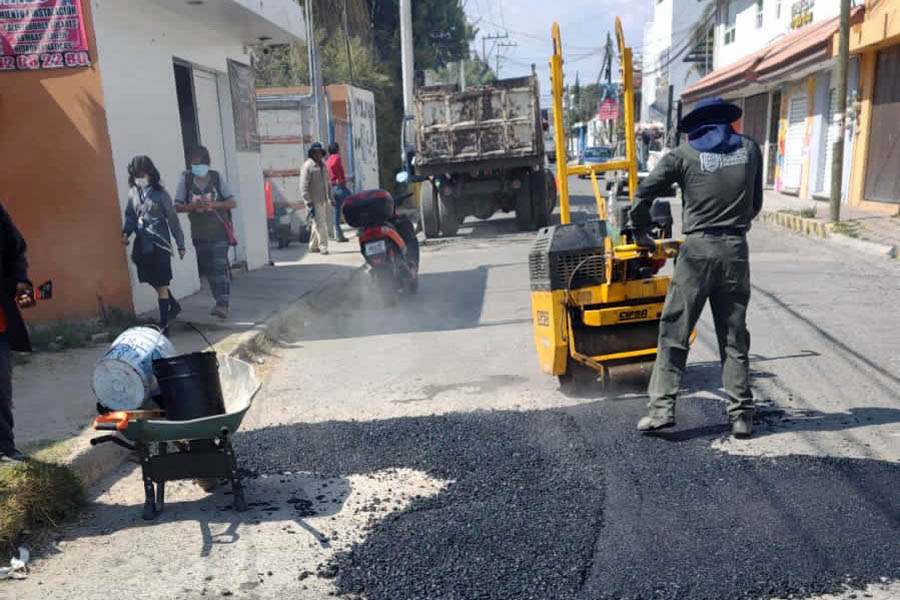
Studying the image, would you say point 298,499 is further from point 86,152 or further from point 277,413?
point 86,152

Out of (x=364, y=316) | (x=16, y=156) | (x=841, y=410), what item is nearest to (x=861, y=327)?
(x=841, y=410)

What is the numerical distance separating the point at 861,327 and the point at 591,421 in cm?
356

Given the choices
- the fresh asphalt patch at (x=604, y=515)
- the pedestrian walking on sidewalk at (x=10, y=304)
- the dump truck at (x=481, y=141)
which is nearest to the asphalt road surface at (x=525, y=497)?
the fresh asphalt patch at (x=604, y=515)

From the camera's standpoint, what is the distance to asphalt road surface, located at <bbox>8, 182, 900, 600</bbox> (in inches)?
118

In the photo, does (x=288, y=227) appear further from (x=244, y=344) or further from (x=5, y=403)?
(x=5, y=403)

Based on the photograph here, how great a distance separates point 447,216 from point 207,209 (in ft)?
26.2

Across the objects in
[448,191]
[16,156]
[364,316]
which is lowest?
[364,316]

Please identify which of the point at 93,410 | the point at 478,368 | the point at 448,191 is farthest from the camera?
the point at 448,191

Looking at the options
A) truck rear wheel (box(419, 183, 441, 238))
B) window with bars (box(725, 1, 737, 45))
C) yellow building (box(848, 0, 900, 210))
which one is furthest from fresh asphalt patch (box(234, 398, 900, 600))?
window with bars (box(725, 1, 737, 45))

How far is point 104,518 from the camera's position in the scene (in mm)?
3793

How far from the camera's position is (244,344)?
671 cm

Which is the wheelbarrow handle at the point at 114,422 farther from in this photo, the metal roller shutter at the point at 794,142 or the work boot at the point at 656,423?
the metal roller shutter at the point at 794,142

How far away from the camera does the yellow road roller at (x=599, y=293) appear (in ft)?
16.0

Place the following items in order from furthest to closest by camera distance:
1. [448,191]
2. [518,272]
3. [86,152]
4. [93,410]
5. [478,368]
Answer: [448,191], [518,272], [86,152], [478,368], [93,410]
